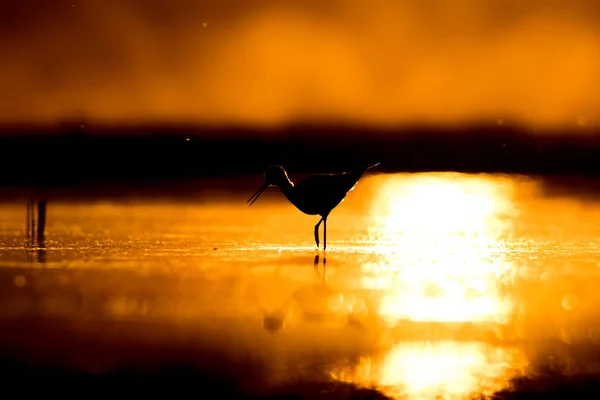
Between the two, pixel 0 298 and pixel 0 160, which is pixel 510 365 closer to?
pixel 0 298

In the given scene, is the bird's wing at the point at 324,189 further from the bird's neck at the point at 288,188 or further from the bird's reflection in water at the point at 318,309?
the bird's reflection in water at the point at 318,309

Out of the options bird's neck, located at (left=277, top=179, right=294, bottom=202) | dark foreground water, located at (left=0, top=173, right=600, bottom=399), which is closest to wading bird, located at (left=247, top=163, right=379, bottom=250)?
bird's neck, located at (left=277, top=179, right=294, bottom=202)

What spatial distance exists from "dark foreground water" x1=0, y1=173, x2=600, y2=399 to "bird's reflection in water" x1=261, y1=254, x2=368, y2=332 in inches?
0.8

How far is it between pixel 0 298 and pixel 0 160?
1707 centimetres

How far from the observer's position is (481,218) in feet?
50.9

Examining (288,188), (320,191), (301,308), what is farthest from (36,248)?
(301,308)

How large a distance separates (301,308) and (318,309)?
0.42 ft

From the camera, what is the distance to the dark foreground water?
16.9 ft

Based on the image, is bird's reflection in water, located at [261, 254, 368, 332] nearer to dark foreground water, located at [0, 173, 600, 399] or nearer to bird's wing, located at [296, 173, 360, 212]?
dark foreground water, located at [0, 173, 600, 399]

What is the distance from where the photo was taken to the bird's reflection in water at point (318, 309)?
673cm

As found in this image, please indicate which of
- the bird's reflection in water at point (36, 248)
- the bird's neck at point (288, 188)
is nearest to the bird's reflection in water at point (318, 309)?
the bird's reflection in water at point (36, 248)

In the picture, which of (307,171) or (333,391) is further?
(307,171)

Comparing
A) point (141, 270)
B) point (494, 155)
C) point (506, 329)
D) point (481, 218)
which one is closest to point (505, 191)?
point (494, 155)

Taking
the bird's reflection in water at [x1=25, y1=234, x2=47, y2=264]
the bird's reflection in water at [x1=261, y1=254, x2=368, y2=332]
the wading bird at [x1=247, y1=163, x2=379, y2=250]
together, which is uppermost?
the wading bird at [x1=247, y1=163, x2=379, y2=250]
